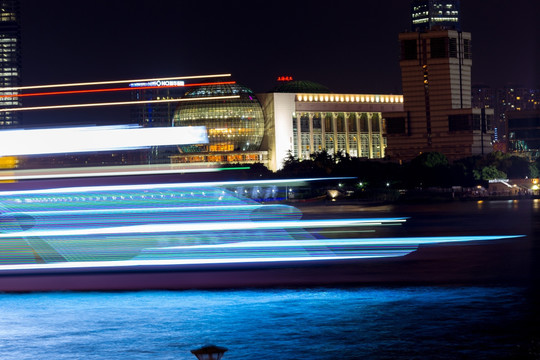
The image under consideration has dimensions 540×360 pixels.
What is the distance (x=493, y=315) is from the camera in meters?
14.0

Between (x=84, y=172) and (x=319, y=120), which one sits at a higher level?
(x=319, y=120)

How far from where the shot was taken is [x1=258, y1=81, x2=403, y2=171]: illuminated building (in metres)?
159

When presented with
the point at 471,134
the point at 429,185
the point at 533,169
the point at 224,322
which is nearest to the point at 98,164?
the point at 224,322

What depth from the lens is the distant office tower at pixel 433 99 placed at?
165375mm

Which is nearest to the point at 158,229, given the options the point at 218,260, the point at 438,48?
the point at 218,260

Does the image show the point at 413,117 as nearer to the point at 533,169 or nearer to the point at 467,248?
the point at 533,169

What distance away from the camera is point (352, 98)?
167 m

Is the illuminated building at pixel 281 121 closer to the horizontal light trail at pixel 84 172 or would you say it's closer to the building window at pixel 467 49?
the building window at pixel 467 49

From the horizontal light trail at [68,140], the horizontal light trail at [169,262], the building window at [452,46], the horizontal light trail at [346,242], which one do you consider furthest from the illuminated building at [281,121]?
the horizontal light trail at [68,140]

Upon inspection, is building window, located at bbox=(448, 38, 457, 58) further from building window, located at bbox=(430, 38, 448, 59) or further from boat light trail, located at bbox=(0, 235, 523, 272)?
boat light trail, located at bbox=(0, 235, 523, 272)

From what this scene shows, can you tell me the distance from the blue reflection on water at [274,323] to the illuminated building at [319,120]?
138 meters

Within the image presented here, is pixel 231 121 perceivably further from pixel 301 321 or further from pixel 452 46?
pixel 301 321

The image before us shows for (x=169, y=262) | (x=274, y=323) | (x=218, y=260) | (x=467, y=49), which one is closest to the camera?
(x=274, y=323)

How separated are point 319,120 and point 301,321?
498 feet
